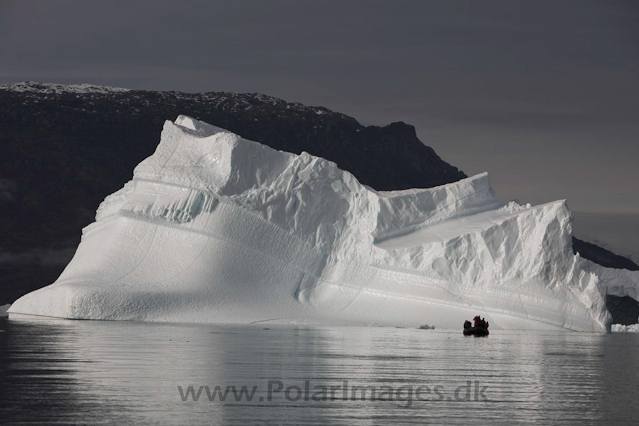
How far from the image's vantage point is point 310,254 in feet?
142

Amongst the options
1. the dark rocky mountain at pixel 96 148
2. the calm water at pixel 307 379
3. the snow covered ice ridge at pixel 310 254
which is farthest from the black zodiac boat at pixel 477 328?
the dark rocky mountain at pixel 96 148

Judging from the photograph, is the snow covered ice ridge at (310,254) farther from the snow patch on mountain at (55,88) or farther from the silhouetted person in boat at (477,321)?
the snow patch on mountain at (55,88)

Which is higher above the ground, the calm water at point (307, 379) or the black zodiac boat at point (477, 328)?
the black zodiac boat at point (477, 328)

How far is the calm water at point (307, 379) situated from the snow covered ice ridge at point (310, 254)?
847cm

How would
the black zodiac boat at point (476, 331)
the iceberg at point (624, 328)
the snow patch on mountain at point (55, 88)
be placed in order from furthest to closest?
1. the snow patch on mountain at point (55, 88)
2. the iceberg at point (624, 328)
3. the black zodiac boat at point (476, 331)

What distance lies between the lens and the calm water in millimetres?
14812

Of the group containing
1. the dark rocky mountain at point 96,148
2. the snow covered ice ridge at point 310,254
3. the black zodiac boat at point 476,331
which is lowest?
the black zodiac boat at point 476,331

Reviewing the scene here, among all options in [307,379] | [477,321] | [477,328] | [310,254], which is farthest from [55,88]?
[307,379]

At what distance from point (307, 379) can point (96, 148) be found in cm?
13118

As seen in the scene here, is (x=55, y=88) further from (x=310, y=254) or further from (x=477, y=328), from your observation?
(x=477, y=328)

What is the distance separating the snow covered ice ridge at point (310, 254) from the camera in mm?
39969

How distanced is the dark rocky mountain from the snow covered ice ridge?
70.7 metres

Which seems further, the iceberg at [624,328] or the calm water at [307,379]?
the iceberg at [624,328]

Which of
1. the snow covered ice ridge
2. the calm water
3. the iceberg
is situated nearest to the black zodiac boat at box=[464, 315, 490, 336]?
the snow covered ice ridge
